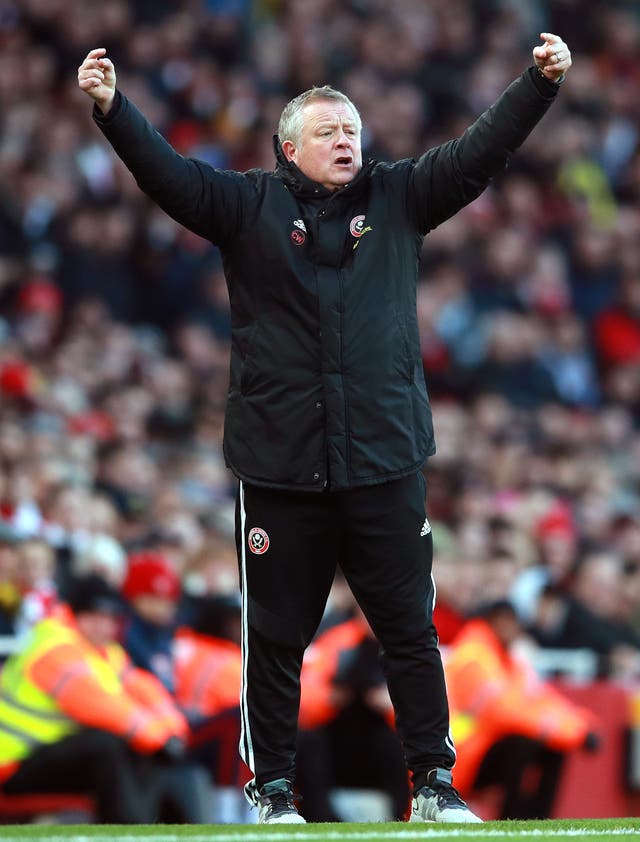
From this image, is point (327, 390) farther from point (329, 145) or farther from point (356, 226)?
point (329, 145)

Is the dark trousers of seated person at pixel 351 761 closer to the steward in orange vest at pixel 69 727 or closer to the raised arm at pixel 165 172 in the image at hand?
the steward in orange vest at pixel 69 727

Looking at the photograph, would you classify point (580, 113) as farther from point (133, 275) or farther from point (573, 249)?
point (133, 275)

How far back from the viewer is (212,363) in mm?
13148

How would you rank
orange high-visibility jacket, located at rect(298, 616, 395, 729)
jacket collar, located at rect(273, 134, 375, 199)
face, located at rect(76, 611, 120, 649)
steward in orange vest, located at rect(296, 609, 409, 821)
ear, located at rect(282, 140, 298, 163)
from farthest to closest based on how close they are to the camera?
orange high-visibility jacket, located at rect(298, 616, 395, 729)
steward in orange vest, located at rect(296, 609, 409, 821)
face, located at rect(76, 611, 120, 649)
ear, located at rect(282, 140, 298, 163)
jacket collar, located at rect(273, 134, 375, 199)

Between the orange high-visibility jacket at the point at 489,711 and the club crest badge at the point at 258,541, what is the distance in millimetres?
3559

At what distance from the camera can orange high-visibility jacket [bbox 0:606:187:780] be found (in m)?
7.52

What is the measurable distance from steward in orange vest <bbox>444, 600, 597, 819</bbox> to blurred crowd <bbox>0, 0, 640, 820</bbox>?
0.70 m

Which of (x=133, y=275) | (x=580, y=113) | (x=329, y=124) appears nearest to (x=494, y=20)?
(x=580, y=113)

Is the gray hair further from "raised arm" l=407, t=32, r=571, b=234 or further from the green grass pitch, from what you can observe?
the green grass pitch

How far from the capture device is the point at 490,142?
16.4 ft

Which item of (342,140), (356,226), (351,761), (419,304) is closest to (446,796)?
(356,226)

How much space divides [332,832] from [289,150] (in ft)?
6.20

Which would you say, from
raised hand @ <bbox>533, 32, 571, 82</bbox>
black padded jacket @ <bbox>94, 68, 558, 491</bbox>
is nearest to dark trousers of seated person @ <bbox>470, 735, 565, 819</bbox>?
black padded jacket @ <bbox>94, 68, 558, 491</bbox>

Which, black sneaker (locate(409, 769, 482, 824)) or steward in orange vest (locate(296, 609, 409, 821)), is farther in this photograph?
steward in orange vest (locate(296, 609, 409, 821))
